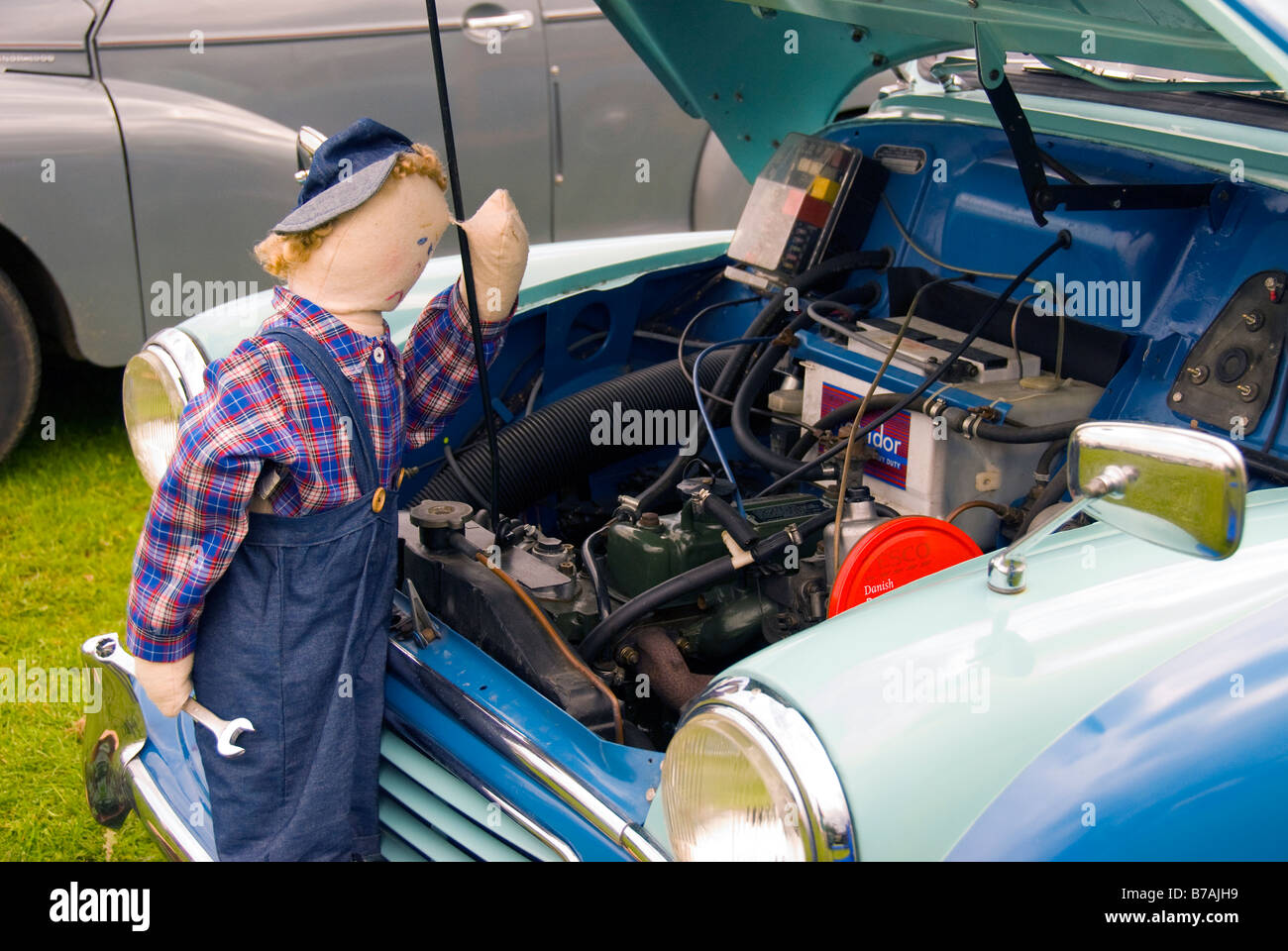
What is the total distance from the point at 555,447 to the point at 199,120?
2.29m

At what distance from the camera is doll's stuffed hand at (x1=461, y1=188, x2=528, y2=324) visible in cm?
191

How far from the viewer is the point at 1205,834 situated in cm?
127

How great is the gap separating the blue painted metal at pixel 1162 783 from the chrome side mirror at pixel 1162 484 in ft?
0.51

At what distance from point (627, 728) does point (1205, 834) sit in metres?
0.85

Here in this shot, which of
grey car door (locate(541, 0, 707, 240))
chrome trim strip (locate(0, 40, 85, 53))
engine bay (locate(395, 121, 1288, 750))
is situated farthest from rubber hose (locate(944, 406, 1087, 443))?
chrome trim strip (locate(0, 40, 85, 53))

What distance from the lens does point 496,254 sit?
1.93 metres

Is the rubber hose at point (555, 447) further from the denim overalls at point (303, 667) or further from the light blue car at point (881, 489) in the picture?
the denim overalls at point (303, 667)

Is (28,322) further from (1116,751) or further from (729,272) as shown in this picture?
(1116,751)

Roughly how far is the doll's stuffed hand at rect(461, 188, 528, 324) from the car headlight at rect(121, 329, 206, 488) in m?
0.60

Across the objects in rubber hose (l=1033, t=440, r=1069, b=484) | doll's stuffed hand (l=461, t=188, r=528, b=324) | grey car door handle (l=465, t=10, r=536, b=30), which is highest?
grey car door handle (l=465, t=10, r=536, b=30)

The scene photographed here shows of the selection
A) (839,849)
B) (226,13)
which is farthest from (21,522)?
(839,849)

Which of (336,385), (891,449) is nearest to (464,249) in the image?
(336,385)

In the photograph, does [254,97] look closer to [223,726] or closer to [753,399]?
[753,399]

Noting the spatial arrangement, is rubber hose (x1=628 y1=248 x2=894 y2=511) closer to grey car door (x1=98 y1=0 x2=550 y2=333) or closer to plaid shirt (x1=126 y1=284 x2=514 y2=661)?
plaid shirt (x1=126 y1=284 x2=514 y2=661)
